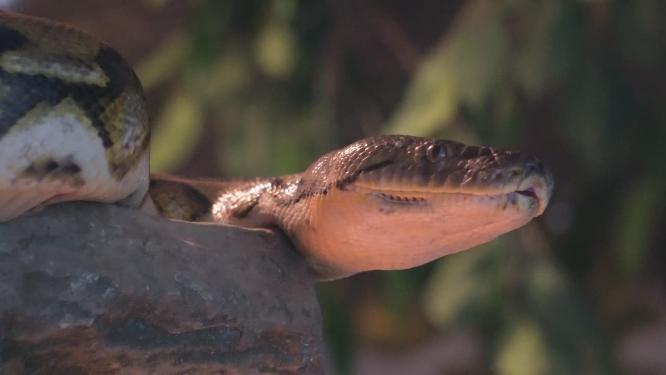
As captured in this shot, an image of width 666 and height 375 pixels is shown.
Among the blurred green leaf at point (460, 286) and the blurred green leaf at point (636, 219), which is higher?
the blurred green leaf at point (636, 219)

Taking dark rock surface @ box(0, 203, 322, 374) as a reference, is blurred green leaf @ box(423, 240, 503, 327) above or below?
below

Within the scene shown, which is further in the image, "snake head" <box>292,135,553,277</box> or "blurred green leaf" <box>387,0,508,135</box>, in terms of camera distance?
"blurred green leaf" <box>387,0,508,135</box>

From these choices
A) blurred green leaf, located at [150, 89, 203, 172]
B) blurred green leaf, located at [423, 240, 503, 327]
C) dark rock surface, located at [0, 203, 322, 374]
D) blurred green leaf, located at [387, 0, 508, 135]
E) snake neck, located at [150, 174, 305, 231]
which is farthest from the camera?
blurred green leaf, located at [150, 89, 203, 172]

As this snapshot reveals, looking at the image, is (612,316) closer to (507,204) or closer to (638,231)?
(638,231)

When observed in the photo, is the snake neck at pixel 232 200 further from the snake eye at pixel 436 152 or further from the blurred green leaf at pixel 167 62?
the blurred green leaf at pixel 167 62

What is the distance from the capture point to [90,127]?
1.03 meters

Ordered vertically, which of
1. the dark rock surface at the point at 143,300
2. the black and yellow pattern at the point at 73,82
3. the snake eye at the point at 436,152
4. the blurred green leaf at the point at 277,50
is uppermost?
the snake eye at the point at 436,152

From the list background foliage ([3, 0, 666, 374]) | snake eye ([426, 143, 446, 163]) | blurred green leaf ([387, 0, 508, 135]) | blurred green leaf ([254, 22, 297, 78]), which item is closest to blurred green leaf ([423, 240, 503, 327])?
background foliage ([3, 0, 666, 374])

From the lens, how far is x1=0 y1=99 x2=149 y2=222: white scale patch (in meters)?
0.96

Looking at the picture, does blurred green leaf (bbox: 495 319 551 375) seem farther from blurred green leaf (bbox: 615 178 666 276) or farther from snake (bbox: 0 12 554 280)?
snake (bbox: 0 12 554 280)

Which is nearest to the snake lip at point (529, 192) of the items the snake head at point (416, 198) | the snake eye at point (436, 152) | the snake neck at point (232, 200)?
the snake head at point (416, 198)

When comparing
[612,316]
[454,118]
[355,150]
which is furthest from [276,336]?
[612,316]

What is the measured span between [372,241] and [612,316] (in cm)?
314

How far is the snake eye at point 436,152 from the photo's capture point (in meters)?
1.17
